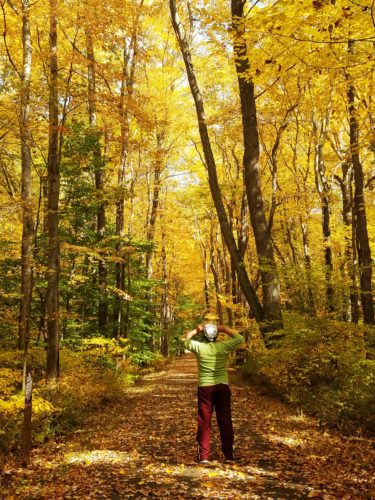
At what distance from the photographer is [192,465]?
510cm

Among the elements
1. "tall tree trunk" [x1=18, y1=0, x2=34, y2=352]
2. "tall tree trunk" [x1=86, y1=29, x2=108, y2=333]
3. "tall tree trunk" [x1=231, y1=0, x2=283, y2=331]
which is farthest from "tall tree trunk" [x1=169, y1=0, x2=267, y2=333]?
"tall tree trunk" [x1=18, y1=0, x2=34, y2=352]

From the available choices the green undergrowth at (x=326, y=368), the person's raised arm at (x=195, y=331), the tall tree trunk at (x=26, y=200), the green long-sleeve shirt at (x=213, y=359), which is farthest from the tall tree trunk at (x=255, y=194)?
the tall tree trunk at (x=26, y=200)

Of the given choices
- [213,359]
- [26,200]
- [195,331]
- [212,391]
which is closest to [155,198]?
[26,200]

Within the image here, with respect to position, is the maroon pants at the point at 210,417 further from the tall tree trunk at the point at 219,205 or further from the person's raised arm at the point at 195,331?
the tall tree trunk at the point at 219,205

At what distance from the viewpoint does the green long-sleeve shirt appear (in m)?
5.26

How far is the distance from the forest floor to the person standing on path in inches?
10.5

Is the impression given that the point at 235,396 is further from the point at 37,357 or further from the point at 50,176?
the point at 50,176

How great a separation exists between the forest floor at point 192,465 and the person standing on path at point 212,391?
0.27 meters

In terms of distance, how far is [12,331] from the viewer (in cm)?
1387

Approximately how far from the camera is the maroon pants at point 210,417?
5.13 m

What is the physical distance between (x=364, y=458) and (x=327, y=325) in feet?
11.3

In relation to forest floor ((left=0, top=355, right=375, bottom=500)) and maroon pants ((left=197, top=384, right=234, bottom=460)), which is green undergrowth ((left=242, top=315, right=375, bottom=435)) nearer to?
forest floor ((left=0, top=355, right=375, bottom=500))

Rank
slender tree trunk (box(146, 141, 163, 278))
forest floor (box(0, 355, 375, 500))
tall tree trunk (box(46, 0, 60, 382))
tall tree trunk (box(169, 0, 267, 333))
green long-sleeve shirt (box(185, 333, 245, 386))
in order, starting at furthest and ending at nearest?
slender tree trunk (box(146, 141, 163, 278)) < tall tree trunk (box(169, 0, 267, 333)) < tall tree trunk (box(46, 0, 60, 382)) < green long-sleeve shirt (box(185, 333, 245, 386)) < forest floor (box(0, 355, 375, 500))

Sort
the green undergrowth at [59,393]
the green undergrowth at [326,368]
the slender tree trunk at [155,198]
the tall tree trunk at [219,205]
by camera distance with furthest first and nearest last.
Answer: the slender tree trunk at [155,198], the tall tree trunk at [219,205], the green undergrowth at [326,368], the green undergrowth at [59,393]
